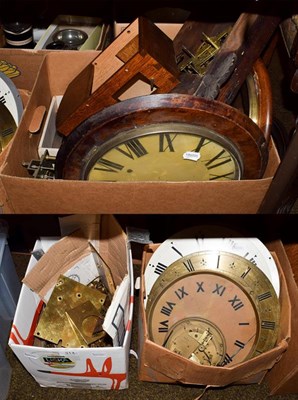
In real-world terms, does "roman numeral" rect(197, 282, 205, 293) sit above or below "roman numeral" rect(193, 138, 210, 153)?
below

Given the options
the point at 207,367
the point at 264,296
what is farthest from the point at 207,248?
the point at 207,367

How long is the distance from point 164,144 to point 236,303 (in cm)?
59

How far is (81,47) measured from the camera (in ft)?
3.95

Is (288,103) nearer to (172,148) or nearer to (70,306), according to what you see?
(172,148)

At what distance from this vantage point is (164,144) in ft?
2.46

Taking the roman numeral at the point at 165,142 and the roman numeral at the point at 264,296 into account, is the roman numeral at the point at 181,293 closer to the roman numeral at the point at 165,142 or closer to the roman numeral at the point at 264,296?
the roman numeral at the point at 264,296

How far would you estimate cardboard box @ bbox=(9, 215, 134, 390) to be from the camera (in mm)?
1084

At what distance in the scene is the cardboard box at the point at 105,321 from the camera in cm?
108

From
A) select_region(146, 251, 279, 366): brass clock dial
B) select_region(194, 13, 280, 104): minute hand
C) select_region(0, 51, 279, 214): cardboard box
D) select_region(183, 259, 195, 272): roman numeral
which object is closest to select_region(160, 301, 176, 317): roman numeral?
select_region(146, 251, 279, 366): brass clock dial

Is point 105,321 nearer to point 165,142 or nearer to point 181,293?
point 181,293

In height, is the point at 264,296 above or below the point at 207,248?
below

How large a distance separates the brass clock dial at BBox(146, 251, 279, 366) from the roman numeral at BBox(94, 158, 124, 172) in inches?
17.4

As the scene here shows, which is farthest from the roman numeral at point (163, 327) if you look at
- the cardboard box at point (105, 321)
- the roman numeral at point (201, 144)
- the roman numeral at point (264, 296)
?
the roman numeral at point (201, 144)

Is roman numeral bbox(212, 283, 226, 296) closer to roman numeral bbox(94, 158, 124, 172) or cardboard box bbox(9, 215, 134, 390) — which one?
cardboard box bbox(9, 215, 134, 390)
